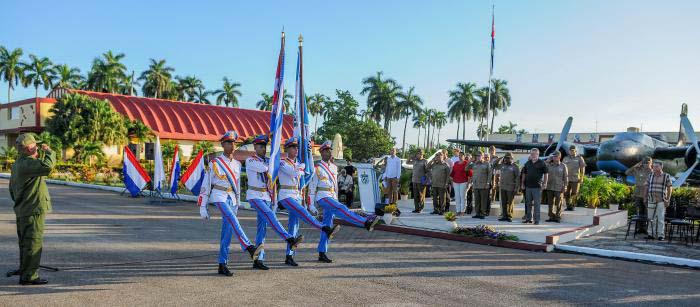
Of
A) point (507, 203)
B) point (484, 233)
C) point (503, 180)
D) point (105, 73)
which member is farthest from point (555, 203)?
point (105, 73)

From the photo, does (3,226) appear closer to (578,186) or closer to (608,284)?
(608,284)

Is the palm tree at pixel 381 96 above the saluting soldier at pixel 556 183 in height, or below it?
above

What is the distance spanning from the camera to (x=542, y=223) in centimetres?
1283

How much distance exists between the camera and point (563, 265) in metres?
8.48

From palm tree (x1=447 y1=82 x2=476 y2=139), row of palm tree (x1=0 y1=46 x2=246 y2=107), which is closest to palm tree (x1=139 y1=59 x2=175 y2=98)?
row of palm tree (x1=0 y1=46 x2=246 y2=107)

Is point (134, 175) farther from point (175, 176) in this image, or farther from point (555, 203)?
point (555, 203)

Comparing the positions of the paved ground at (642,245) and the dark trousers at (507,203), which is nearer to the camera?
the paved ground at (642,245)

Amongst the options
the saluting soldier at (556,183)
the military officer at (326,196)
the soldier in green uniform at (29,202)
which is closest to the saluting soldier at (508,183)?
the saluting soldier at (556,183)

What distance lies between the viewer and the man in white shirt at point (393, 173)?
50.7 ft

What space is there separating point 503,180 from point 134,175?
14.1 metres

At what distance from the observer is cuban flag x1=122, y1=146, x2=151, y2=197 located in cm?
1998

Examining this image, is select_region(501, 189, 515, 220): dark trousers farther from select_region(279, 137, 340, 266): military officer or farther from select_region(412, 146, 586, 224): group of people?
select_region(279, 137, 340, 266): military officer

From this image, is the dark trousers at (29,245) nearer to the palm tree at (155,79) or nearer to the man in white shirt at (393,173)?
the man in white shirt at (393,173)

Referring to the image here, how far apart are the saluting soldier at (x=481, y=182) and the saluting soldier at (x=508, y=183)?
0.35 m
